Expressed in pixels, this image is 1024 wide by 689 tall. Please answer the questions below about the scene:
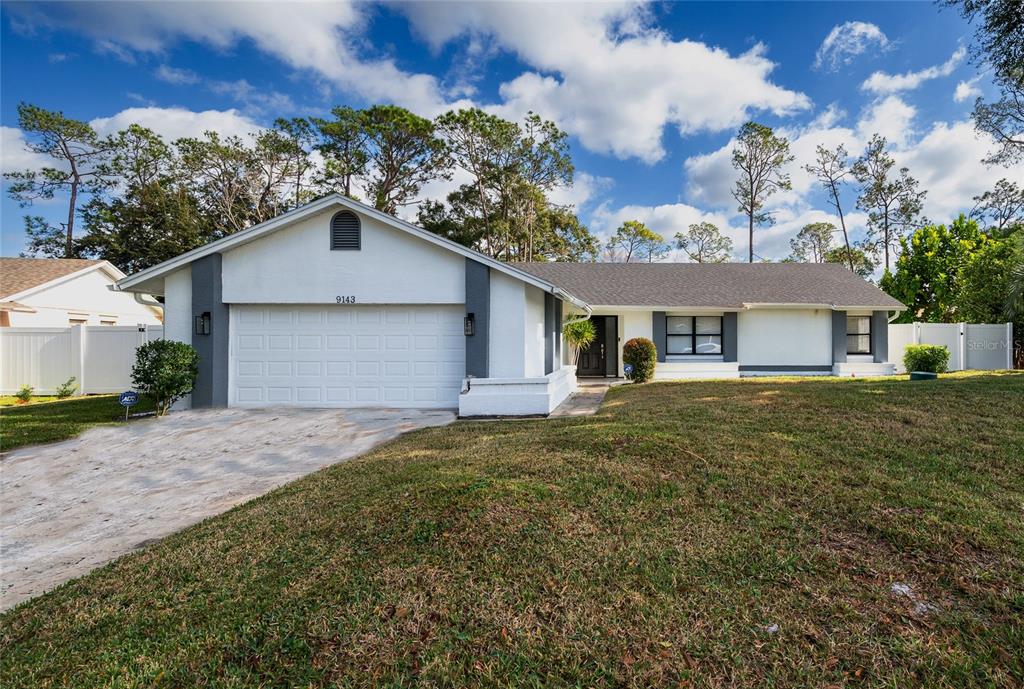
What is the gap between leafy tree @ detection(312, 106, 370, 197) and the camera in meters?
27.8

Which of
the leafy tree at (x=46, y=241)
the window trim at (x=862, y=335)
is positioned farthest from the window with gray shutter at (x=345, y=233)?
the leafy tree at (x=46, y=241)

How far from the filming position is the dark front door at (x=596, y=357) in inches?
719

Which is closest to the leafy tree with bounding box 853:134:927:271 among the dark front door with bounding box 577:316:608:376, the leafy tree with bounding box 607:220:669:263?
the leafy tree with bounding box 607:220:669:263

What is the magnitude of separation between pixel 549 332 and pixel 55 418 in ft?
37.1

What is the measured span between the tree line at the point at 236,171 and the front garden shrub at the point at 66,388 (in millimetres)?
16215

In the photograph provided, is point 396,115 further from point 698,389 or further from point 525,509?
point 525,509

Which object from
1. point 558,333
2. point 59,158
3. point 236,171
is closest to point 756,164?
point 558,333

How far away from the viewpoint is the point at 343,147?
28.5 meters

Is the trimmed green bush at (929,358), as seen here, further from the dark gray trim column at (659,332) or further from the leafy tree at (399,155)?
the leafy tree at (399,155)

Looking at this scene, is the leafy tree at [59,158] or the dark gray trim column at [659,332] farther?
the leafy tree at [59,158]

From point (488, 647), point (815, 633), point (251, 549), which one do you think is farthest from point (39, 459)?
point (815, 633)

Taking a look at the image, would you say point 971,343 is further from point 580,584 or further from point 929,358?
point 580,584

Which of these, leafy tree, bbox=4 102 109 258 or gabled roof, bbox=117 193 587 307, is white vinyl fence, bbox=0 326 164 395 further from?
leafy tree, bbox=4 102 109 258

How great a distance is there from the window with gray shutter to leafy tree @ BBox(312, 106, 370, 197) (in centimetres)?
1999
